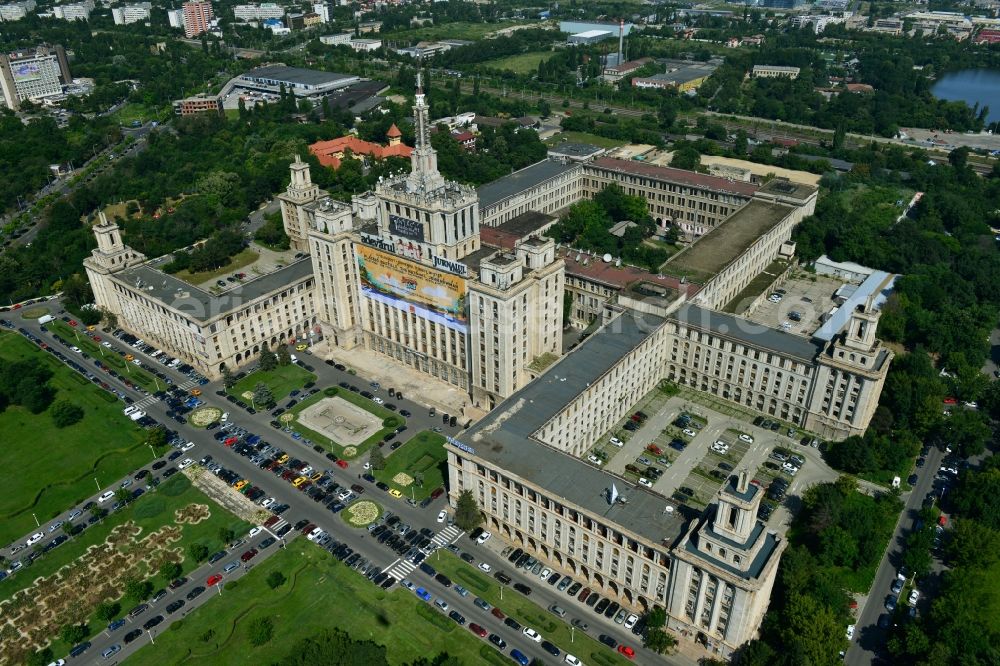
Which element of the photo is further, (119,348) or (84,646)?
(119,348)

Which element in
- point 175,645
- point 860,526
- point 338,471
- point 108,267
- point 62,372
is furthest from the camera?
point 108,267

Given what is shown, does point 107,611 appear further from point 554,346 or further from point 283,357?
point 554,346

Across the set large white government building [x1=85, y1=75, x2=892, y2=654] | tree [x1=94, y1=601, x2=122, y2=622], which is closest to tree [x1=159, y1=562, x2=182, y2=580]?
tree [x1=94, y1=601, x2=122, y2=622]

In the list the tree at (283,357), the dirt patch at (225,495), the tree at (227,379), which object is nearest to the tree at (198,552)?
the dirt patch at (225,495)

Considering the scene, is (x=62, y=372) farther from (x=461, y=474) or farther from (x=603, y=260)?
(x=603, y=260)

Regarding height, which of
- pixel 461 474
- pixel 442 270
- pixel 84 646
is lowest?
pixel 84 646

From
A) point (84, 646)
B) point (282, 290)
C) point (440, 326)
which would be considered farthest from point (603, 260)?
point (84, 646)

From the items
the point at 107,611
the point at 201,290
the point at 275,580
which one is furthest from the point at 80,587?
the point at 201,290
